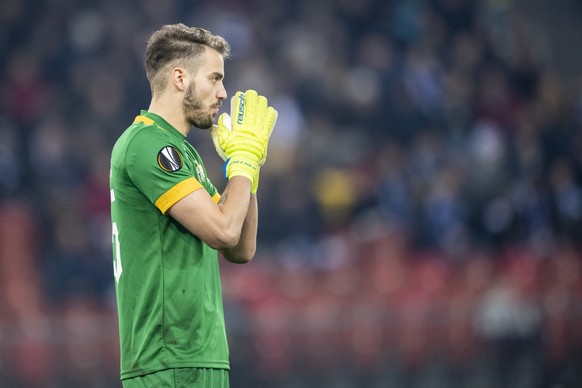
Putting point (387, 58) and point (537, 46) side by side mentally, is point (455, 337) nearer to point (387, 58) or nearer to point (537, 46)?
point (387, 58)

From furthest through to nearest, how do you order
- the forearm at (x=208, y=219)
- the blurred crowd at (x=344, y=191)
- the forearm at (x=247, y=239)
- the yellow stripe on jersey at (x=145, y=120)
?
the blurred crowd at (x=344, y=191) → the forearm at (x=247, y=239) → the yellow stripe on jersey at (x=145, y=120) → the forearm at (x=208, y=219)

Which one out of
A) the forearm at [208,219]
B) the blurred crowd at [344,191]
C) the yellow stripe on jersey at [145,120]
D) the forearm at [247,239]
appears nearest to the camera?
the forearm at [208,219]

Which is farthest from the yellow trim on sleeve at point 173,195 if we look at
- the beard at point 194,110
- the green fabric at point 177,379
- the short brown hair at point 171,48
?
the green fabric at point 177,379

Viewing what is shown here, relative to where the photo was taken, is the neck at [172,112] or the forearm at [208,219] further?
the neck at [172,112]

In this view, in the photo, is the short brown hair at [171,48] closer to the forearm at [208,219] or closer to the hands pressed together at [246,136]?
the hands pressed together at [246,136]

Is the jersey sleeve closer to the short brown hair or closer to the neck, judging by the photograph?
the neck

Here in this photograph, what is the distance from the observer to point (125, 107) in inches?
435

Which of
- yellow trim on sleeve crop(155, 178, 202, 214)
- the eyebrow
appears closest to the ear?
the eyebrow

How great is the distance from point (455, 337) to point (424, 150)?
292cm

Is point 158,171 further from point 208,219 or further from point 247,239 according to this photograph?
point 247,239

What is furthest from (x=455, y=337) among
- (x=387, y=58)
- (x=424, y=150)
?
(x=387, y=58)

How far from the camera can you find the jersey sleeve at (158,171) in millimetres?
3584

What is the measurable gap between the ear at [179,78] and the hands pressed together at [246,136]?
18cm

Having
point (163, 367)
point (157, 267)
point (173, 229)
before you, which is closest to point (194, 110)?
point (173, 229)
